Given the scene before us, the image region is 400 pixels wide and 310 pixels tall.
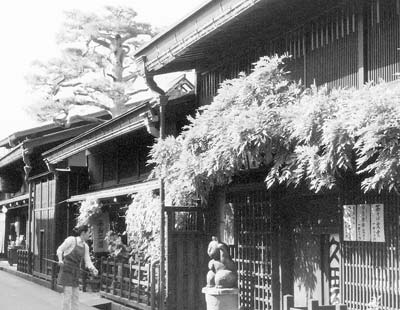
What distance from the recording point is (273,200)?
Result: 11.5m

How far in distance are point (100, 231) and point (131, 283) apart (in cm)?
492

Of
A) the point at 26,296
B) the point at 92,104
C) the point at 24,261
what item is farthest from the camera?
the point at 92,104

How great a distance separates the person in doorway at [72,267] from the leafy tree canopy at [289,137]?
264cm

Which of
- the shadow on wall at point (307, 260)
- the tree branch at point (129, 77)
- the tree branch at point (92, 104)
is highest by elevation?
the tree branch at point (129, 77)

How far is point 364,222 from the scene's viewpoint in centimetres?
910

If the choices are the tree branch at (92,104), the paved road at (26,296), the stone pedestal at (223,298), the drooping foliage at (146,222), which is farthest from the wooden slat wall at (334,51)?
the tree branch at (92,104)

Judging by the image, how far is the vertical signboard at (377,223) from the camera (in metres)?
8.80

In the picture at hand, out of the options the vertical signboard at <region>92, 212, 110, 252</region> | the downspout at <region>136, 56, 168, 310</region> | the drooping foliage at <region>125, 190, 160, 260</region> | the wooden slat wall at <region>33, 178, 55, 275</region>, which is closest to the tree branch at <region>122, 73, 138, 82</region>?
the wooden slat wall at <region>33, 178, 55, 275</region>

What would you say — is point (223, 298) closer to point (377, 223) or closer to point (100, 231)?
point (377, 223)

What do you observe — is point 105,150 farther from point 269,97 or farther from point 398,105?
point 398,105

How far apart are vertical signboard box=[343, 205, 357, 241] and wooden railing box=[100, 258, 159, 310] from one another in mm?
5658

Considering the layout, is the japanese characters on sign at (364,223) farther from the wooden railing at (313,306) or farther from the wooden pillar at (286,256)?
the wooden pillar at (286,256)

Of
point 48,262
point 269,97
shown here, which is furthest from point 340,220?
point 48,262

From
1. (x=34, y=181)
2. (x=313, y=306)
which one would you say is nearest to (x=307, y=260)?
(x=313, y=306)
